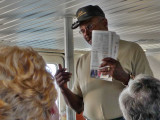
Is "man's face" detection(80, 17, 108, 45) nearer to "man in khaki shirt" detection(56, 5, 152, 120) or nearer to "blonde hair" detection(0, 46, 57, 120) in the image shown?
"man in khaki shirt" detection(56, 5, 152, 120)

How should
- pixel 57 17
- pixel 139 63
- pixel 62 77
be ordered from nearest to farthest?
pixel 139 63 → pixel 62 77 → pixel 57 17

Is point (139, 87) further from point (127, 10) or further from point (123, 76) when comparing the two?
point (127, 10)

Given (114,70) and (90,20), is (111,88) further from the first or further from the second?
(90,20)

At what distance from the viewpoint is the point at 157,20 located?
3.82 meters

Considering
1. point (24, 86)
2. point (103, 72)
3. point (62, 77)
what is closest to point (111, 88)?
point (103, 72)

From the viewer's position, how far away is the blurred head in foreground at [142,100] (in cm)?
113

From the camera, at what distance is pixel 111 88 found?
1.96m

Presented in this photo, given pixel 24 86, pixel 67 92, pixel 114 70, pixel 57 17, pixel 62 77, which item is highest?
pixel 57 17

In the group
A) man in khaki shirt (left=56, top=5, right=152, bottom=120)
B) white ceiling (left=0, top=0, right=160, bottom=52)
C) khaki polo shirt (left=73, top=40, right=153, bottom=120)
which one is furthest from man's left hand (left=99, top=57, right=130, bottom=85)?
white ceiling (left=0, top=0, right=160, bottom=52)

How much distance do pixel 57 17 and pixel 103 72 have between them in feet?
Answer: 5.34

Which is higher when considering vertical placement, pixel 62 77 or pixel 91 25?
pixel 91 25

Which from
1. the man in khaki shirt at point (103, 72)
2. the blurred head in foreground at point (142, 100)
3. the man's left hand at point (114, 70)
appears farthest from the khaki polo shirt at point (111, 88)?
the blurred head in foreground at point (142, 100)

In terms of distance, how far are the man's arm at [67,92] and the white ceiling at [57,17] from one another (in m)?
0.52

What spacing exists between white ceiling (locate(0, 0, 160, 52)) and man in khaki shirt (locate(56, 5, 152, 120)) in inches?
24.0
